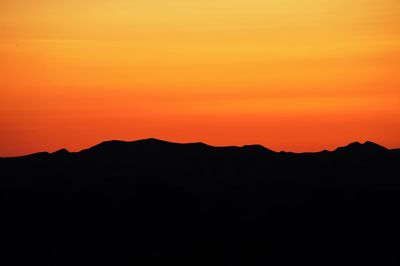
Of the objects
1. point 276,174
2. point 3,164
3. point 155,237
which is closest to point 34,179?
point 3,164

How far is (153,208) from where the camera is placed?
365 feet

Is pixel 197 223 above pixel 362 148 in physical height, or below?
below

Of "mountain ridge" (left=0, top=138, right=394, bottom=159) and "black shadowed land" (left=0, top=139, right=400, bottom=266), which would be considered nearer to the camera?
"black shadowed land" (left=0, top=139, right=400, bottom=266)

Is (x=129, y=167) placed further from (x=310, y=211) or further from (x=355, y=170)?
(x=310, y=211)

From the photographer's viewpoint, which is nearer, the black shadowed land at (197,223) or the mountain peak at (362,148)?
the black shadowed land at (197,223)

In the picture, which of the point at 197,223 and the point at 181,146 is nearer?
the point at 197,223

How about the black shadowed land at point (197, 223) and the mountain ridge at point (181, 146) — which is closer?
the black shadowed land at point (197, 223)

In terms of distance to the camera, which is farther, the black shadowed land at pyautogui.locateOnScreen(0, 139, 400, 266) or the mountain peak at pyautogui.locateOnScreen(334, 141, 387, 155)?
the mountain peak at pyautogui.locateOnScreen(334, 141, 387, 155)

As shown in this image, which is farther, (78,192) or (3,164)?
(3,164)

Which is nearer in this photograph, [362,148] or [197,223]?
[197,223]

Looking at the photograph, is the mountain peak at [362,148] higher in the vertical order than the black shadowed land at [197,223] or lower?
higher

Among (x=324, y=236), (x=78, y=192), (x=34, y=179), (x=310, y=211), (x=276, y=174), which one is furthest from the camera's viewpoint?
(x=276, y=174)

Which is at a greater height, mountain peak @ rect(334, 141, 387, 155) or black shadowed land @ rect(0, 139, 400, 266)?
mountain peak @ rect(334, 141, 387, 155)

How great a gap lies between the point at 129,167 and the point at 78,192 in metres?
45.8
